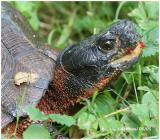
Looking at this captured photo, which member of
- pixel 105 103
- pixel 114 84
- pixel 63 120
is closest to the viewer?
pixel 63 120

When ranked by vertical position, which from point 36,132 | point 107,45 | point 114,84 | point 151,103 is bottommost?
point 36,132

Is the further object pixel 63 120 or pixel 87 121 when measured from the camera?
pixel 87 121

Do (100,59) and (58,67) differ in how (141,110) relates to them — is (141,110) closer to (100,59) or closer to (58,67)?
(100,59)

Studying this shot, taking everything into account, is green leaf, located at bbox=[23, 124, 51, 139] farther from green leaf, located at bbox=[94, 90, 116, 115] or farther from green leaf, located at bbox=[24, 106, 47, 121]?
green leaf, located at bbox=[94, 90, 116, 115]

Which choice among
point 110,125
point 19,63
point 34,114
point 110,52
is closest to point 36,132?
point 34,114

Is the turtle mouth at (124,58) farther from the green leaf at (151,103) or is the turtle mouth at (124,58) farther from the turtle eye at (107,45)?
the green leaf at (151,103)

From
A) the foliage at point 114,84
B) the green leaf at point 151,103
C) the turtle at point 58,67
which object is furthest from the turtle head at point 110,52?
the green leaf at point 151,103
